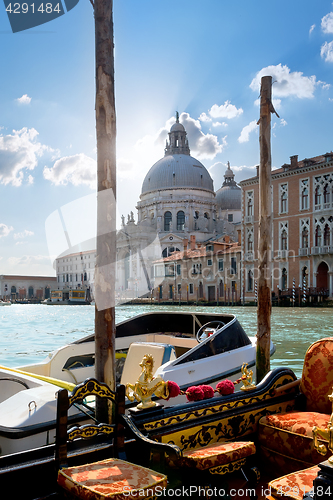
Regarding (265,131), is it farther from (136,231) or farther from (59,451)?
(136,231)

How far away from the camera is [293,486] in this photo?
68.7 inches

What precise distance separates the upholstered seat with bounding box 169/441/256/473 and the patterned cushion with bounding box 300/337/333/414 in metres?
0.49

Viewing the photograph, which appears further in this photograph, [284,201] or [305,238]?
[284,201]

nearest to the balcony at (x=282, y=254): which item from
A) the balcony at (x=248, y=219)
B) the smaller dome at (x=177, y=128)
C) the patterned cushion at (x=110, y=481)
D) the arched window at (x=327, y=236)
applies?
Result: the arched window at (x=327, y=236)

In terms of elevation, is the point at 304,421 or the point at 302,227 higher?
the point at 302,227

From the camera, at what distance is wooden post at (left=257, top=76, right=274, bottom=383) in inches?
142

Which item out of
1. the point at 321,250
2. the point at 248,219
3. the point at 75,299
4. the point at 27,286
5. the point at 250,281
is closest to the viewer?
the point at 321,250

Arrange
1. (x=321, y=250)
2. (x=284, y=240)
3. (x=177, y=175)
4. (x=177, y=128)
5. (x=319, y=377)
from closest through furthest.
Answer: (x=319, y=377) → (x=321, y=250) → (x=284, y=240) → (x=177, y=175) → (x=177, y=128)

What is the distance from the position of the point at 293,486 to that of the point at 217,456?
0.39m

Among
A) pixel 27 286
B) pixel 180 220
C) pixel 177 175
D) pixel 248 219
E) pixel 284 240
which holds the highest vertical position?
pixel 177 175

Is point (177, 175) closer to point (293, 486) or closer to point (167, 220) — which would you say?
point (167, 220)

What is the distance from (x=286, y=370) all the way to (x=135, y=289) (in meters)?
48.9

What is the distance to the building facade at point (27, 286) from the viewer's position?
249 feet

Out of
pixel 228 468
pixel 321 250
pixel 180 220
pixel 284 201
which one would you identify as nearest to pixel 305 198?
pixel 284 201
